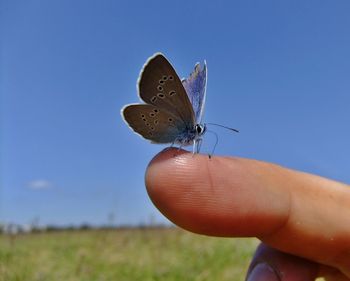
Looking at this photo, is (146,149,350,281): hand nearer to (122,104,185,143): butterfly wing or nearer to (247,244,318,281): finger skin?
(247,244,318,281): finger skin

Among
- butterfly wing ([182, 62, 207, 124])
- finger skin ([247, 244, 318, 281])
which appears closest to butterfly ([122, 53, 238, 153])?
butterfly wing ([182, 62, 207, 124])

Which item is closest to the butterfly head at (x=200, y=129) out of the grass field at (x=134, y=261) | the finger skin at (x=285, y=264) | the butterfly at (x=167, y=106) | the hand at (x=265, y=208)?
the butterfly at (x=167, y=106)

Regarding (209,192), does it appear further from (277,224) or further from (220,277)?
(220,277)

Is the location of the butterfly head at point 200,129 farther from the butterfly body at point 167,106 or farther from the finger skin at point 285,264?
the finger skin at point 285,264

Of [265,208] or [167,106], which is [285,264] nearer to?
[265,208]

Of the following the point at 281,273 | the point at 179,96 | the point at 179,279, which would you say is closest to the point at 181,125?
the point at 179,96

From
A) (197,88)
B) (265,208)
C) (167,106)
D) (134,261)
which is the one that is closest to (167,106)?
(167,106)
